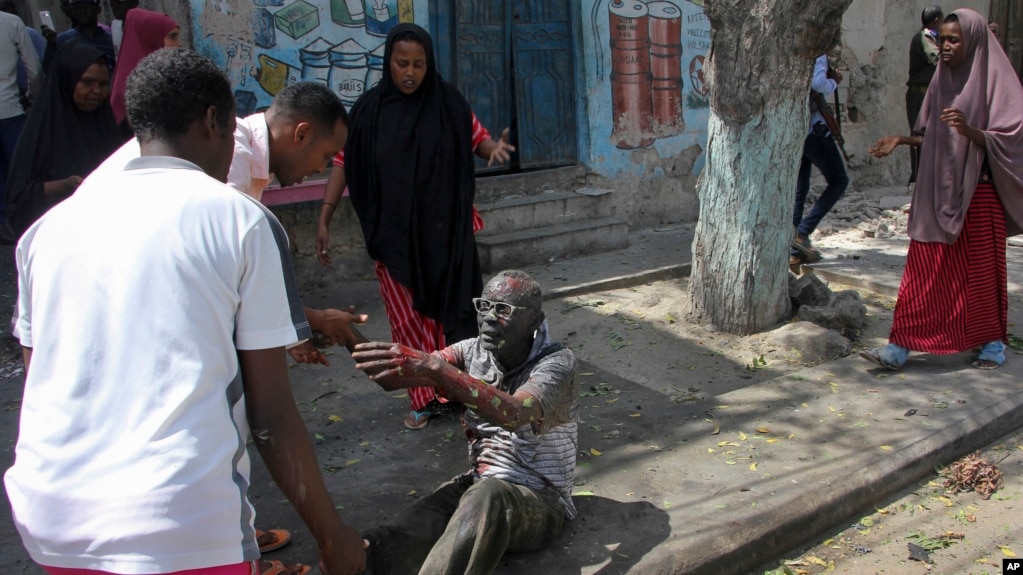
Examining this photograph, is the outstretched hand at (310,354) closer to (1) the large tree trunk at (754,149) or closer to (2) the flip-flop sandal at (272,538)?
(2) the flip-flop sandal at (272,538)

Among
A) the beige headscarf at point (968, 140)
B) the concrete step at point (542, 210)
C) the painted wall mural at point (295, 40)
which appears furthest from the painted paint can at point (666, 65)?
the beige headscarf at point (968, 140)

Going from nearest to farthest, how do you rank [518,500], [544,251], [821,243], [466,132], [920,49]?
[518,500] < [466,132] < [544,251] < [821,243] < [920,49]

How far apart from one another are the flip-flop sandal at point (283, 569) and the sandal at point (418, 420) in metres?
1.29

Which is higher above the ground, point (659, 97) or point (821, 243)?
point (659, 97)

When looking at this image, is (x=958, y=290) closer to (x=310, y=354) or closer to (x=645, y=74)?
(x=310, y=354)

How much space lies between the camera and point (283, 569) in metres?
2.81

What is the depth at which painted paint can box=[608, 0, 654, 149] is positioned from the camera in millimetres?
8086

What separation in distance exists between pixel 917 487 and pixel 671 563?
151cm

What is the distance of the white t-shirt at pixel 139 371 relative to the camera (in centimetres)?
144

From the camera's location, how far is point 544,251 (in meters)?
7.12

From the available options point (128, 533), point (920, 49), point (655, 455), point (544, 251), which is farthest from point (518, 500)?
point (920, 49)

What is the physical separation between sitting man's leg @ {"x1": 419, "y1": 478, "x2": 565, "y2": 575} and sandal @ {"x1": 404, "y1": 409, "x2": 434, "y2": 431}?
136 centimetres

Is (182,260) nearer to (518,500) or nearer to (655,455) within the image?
(518,500)

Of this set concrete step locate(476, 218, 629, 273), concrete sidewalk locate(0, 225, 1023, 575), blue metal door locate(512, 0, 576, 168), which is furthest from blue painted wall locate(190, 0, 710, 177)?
concrete sidewalk locate(0, 225, 1023, 575)
